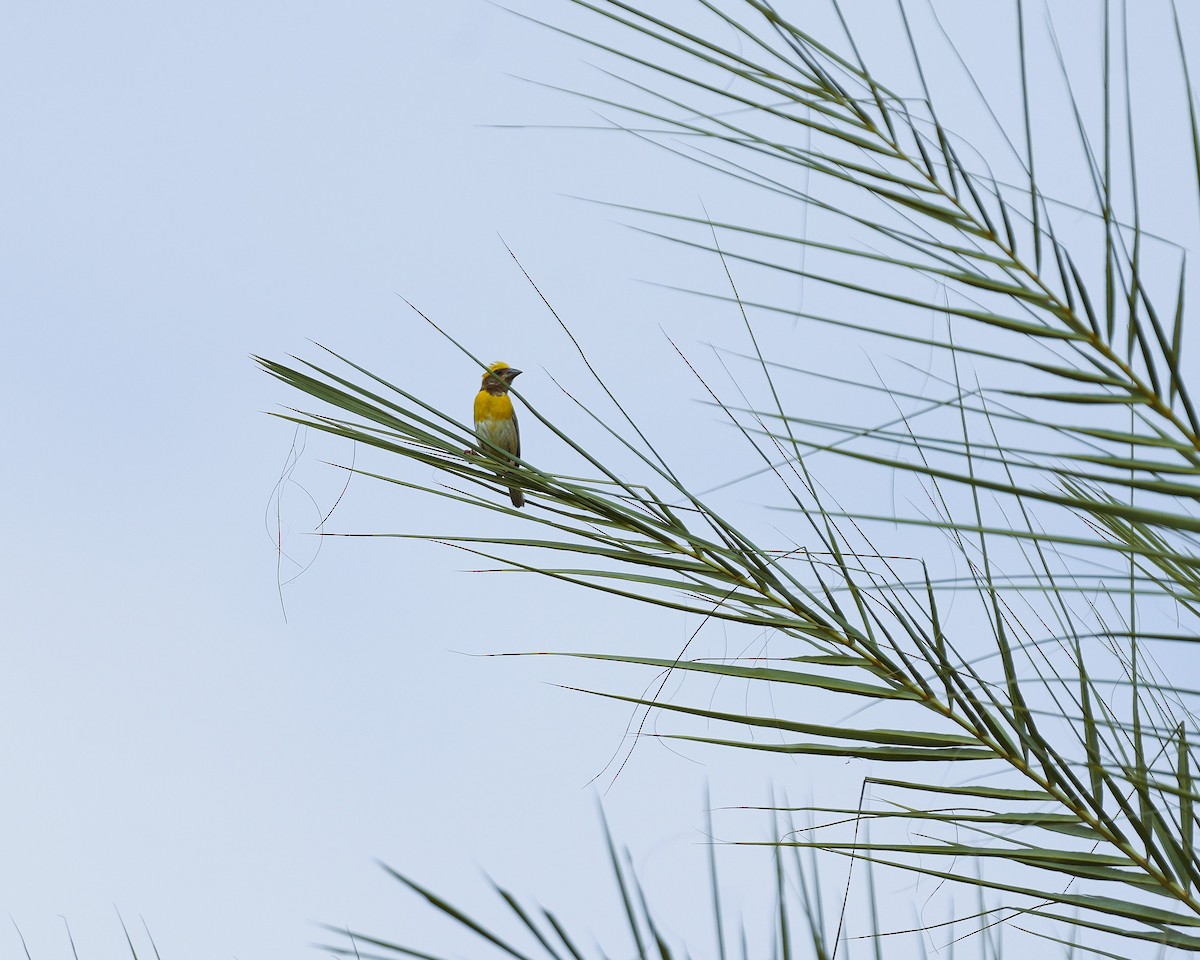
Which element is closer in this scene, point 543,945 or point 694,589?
point 543,945

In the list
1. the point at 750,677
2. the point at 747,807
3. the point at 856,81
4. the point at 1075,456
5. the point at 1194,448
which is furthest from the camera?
the point at 747,807

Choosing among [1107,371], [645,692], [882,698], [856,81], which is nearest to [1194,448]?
[1107,371]

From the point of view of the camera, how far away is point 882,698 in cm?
131

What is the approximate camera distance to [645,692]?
4.37ft

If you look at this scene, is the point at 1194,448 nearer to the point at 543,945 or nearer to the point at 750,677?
the point at 750,677

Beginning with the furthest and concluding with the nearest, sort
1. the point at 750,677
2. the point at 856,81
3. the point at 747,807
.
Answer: the point at 747,807 < the point at 750,677 < the point at 856,81

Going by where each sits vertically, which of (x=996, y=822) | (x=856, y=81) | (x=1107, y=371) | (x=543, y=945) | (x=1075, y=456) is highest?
(x=856, y=81)

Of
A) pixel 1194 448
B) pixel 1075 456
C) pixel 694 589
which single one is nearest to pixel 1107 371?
pixel 1194 448

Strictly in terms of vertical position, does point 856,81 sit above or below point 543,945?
above

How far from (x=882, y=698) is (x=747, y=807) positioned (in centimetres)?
18

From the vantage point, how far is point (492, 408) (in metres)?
9.83

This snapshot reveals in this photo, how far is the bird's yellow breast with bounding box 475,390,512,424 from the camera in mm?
9805

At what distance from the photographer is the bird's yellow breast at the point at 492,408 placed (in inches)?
386

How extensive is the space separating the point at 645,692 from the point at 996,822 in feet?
1.20
